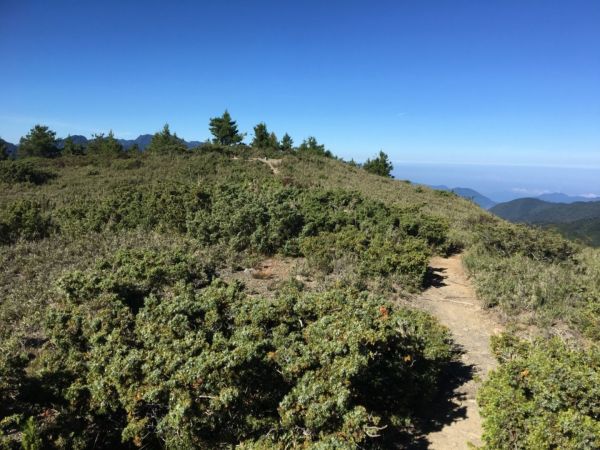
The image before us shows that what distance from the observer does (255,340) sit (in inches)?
184

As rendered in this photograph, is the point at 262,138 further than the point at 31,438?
Yes

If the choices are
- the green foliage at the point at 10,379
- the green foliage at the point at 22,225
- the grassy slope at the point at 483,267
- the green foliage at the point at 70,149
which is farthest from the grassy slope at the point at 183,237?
the green foliage at the point at 70,149

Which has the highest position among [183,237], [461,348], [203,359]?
[183,237]

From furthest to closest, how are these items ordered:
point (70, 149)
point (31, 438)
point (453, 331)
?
1. point (70, 149)
2. point (453, 331)
3. point (31, 438)

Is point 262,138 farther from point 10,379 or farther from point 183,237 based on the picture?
point 10,379

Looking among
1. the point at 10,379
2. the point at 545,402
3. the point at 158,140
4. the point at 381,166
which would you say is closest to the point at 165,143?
the point at 158,140

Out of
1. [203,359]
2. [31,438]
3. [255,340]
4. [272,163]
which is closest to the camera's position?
[31,438]

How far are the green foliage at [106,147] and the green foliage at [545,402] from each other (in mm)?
36289

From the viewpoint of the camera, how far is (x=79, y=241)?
11516 mm

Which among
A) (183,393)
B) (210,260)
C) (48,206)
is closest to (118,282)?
A: (183,393)

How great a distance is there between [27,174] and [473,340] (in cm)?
2870

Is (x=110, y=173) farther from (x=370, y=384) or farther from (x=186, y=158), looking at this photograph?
(x=370, y=384)

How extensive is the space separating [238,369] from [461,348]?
5.05m

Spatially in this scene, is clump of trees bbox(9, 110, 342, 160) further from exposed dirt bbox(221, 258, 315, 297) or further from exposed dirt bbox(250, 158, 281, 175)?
exposed dirt bbox(221, 258, 315, 297)
